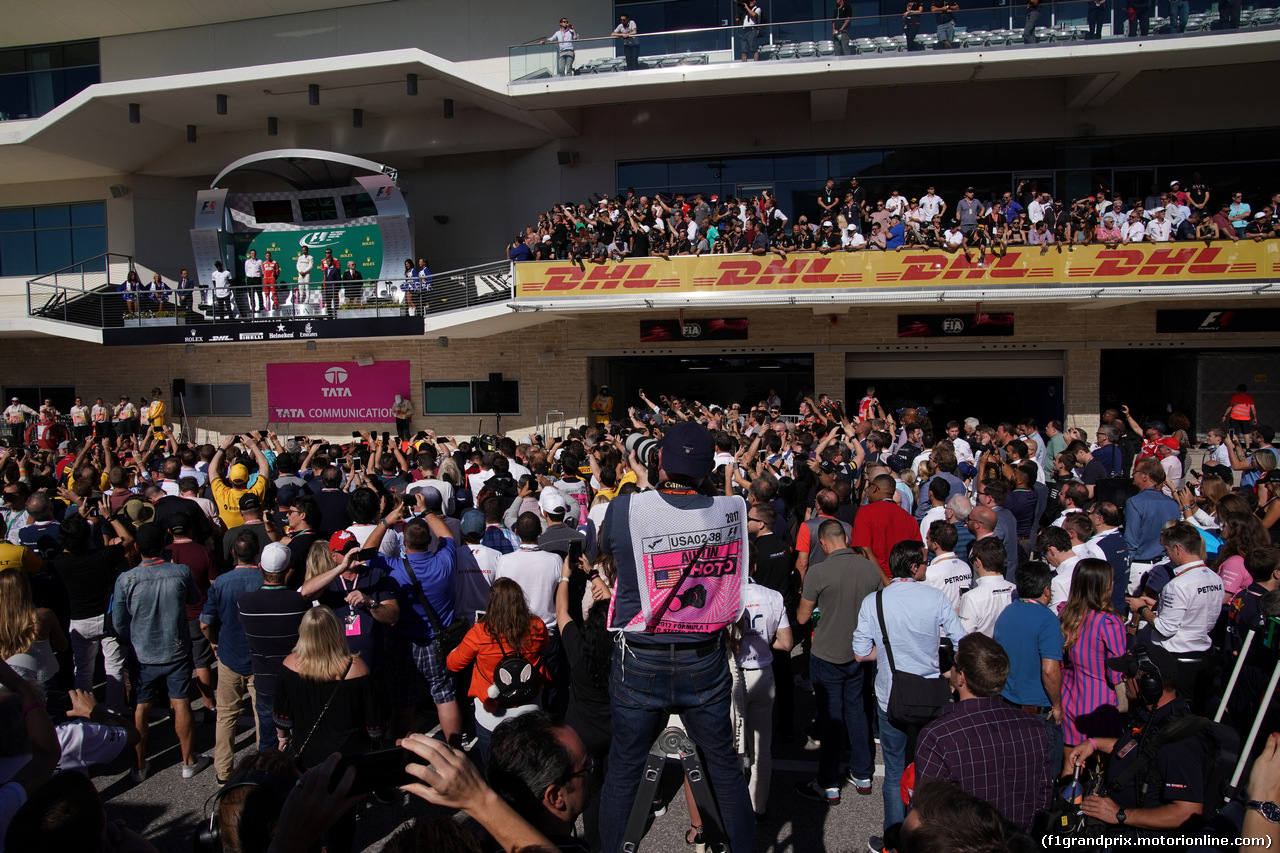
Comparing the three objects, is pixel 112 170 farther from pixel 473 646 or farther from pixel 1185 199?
pixel 1185 199

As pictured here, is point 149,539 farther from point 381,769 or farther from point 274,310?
point 274,310

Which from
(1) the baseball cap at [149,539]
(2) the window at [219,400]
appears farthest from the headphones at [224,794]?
(2) the window at [219,400]

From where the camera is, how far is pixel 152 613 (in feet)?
18.7

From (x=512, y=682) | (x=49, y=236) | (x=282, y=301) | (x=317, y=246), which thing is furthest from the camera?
(x=49, y=236)

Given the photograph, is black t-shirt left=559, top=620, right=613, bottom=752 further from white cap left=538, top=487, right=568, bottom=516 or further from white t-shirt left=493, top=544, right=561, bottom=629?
white cap left=538, top=487, right=568, bottom=516

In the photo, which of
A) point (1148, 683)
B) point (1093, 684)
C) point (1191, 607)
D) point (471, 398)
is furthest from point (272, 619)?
point (471, 398)

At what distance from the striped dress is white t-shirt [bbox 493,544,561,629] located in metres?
3.26

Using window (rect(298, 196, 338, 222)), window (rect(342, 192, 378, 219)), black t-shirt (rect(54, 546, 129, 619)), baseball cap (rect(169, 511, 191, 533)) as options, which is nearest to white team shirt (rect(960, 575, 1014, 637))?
baseball cap (rect(169, 511, 191, 533))

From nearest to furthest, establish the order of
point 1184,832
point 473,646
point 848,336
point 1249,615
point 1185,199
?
1. point 1184,832
2. point 473,646
3. point 1249,615
4. point 1185,199
5. point 848,336

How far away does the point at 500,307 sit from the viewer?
18266mm

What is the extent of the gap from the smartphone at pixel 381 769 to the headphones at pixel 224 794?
40 cm

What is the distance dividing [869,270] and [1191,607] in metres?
12.6

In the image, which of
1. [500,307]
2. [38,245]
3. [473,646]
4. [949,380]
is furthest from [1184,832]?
[38,245]

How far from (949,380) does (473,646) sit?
18.2 m
